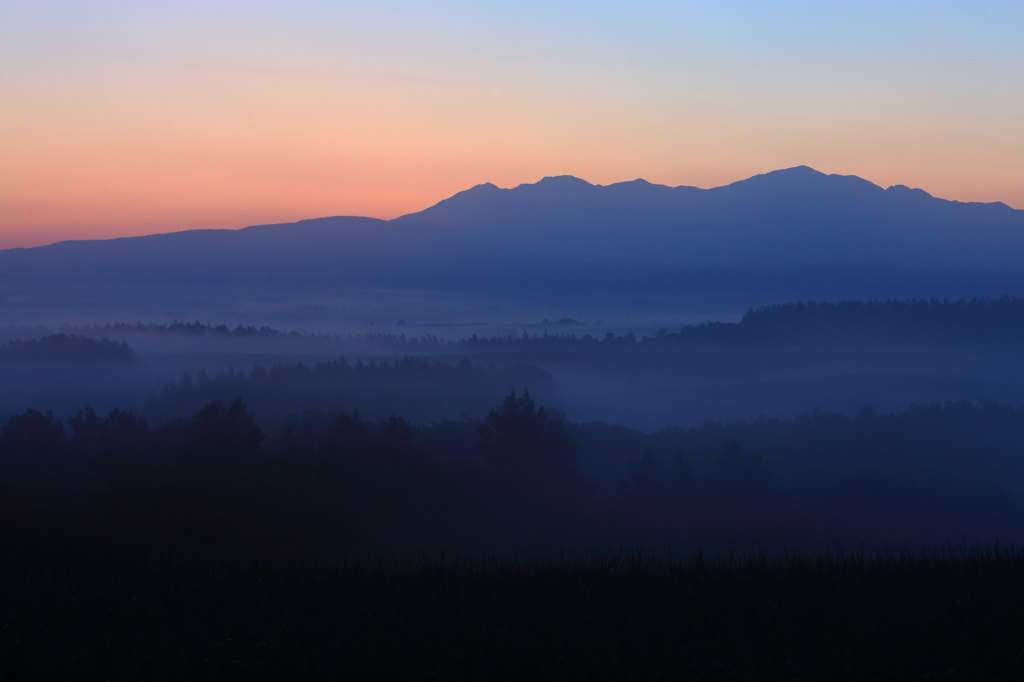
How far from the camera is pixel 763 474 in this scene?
243 feet

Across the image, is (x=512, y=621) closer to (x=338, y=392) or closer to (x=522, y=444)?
(x=522, y=444)

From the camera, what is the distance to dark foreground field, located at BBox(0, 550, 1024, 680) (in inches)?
303

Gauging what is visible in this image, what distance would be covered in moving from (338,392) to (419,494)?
132117 millimetres

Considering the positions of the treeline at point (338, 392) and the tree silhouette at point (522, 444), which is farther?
the treeline at point (338, 392)

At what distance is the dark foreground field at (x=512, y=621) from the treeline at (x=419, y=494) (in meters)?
10.3

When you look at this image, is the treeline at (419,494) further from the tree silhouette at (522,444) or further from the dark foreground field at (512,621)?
the dark foreground field at (512,621)

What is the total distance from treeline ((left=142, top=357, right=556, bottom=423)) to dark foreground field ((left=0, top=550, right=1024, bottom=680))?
129m

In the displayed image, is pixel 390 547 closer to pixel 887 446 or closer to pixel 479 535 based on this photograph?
pixel 479 535

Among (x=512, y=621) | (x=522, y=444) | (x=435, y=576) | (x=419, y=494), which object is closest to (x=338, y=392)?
(x=522, y=444)

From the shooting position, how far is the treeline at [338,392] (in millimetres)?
151000

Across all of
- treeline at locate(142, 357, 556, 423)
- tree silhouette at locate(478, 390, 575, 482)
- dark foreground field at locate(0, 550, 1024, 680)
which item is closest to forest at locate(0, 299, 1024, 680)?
dark foreground field at locate(0, 550, 1024, 680)

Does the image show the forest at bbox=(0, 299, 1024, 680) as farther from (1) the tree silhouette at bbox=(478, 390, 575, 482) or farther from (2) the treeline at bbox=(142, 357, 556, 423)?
(2) the treeline at bbox=(142, 357, 556, 423)

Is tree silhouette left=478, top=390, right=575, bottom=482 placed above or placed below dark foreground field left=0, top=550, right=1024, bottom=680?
below

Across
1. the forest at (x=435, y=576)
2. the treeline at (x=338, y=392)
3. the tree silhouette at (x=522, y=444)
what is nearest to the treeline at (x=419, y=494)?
the tree silhouette at (x=522, y=444)
